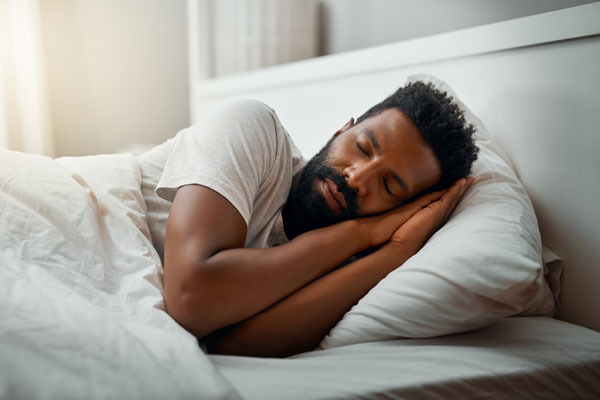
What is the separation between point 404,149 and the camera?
985 millimetres

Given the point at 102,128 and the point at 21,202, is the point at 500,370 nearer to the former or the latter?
the point at 21,202

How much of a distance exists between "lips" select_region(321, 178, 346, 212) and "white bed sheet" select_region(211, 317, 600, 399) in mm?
317

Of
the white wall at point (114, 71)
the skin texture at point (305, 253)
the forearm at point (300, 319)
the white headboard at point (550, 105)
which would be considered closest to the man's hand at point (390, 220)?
the skin texture at point (305, 253)

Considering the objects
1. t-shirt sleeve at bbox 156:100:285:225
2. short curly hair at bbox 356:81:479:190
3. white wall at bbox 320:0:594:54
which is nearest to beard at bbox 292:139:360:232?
t-shirt sleeve at bbox 156:100:285:225

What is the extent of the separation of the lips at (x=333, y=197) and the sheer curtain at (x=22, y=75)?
2268 millimetres

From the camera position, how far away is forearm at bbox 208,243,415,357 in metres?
0.80

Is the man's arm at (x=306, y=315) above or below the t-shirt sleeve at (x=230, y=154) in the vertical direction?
below

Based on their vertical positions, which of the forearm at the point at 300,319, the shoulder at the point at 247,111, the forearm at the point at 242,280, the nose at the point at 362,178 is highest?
the shoulder at the point at 247,111

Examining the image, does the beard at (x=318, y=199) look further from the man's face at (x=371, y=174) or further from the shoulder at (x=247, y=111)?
the shoulder at (x=247, y=111)

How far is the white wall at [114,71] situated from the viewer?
2916mm

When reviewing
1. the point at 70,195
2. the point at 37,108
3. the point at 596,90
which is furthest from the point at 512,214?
the point at 37,108

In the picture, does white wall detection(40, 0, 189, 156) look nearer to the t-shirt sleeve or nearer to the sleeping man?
the sleeping man

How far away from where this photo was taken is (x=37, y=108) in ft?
8.77

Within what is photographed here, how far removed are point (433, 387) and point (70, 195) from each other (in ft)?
2.27
